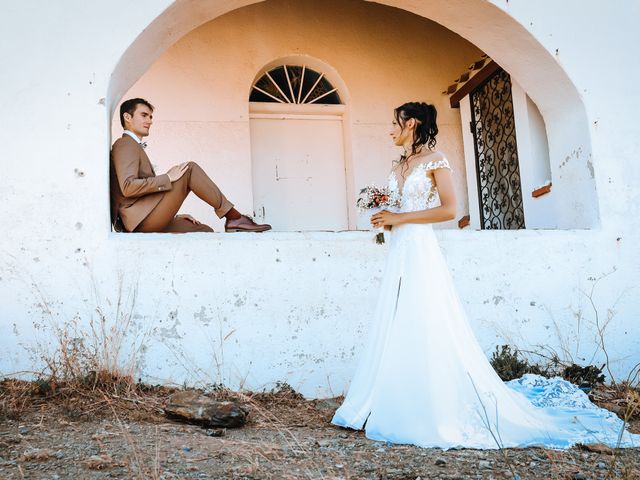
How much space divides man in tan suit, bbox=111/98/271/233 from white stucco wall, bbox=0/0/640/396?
22 centimetres

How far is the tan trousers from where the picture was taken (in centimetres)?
575

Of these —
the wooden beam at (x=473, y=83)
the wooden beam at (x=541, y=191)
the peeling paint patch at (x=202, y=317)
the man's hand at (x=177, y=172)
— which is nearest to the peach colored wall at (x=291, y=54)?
the wooden beam at (x=473, y=83)

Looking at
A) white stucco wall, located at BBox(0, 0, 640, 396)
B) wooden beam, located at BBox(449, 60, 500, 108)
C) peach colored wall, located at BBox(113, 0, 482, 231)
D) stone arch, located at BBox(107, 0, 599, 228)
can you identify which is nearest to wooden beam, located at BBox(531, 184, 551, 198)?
stone arch, located at BBox(107, 0, 599, 228)

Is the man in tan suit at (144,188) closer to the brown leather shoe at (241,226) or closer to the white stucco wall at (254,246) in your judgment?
the brown leather shoe at (241,226)

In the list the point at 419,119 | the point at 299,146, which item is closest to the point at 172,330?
the point at 419,119

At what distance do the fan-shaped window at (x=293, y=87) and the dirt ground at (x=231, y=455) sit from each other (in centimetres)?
487

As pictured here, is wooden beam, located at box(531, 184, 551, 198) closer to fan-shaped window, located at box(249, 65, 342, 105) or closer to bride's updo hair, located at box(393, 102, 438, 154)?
bride's updo hair, located at box(393, 102, 438, 154)

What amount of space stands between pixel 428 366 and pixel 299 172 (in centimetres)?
487

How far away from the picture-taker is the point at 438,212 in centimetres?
450

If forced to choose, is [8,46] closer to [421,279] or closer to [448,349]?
[421,279]

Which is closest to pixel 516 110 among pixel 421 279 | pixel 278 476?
pixel 421 279

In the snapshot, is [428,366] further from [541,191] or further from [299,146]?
[299,146]

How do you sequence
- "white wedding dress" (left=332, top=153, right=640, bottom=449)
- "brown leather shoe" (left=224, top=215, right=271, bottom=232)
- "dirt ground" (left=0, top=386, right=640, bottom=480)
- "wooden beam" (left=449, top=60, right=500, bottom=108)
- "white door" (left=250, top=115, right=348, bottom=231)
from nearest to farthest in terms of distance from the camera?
"dirt ground" (left=0, top=386, right=640, bottom=480) → "white wedding dress" (left=332, top=153, right=640, bottom=449) → "brown leather shoe" (left=224, top=215, right=271, bottom=232) → "wooden beam" (left=449, top=60, right=500, bottom=108) → "white door" (left=250, top=115, right=348, bottom=231)

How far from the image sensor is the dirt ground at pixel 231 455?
3.48m
